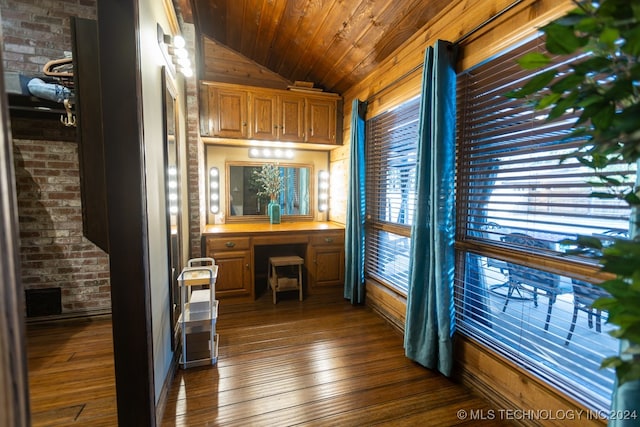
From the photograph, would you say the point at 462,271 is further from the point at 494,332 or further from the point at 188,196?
the point at 188,196

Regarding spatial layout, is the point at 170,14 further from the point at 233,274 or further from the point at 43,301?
the point at 43,301

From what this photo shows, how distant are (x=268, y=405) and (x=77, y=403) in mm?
1190

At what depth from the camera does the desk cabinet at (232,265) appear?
9.96ft

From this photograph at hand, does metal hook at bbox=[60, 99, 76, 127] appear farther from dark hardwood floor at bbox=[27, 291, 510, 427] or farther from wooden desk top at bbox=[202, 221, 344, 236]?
dark hardwood floor at bbox=[27, 291, 510, 427]

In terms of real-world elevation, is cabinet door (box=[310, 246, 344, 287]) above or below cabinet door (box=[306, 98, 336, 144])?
below

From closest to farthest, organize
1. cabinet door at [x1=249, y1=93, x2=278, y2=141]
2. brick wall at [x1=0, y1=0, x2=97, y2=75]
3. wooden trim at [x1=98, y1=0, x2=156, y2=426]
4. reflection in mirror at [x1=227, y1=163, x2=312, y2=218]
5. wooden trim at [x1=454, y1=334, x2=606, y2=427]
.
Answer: wooden trim at [x1=98, y1=0, x2=156, y2=426] → wooden trim at [x1=454, y1=334, x2=606, y2=427] → brick wall at [x1=0, y1=0, x2=97, y2=75] → cabinet door at [x1=249, y1=93, x2=278, y2=141] → reflection in mirror at [x1=227, y1=163, x2=312, y2=218]

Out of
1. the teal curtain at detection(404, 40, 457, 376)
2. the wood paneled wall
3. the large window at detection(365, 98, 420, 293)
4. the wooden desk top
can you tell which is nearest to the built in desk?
the wooden desk top

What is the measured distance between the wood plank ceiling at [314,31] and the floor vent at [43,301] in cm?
293

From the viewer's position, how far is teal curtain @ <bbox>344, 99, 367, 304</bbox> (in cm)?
306

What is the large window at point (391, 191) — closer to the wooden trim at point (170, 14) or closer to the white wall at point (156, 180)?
the white wall at point (156, 180)

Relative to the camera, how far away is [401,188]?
2.56 m

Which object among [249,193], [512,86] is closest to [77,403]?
[249,193]

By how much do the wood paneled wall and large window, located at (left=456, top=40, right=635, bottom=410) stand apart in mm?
69

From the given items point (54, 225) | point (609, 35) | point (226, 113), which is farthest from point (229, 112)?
point (609, 35)
